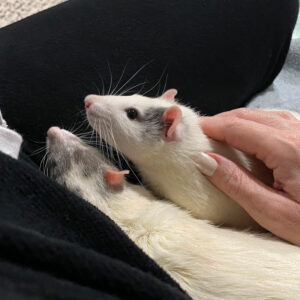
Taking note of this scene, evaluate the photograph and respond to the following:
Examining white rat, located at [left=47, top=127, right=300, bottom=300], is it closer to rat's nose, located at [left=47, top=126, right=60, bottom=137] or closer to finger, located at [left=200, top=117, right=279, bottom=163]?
rat's nose, located at [left=47, top=126, right=60, bottom=137]

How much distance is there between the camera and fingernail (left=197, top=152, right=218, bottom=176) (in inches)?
31.1

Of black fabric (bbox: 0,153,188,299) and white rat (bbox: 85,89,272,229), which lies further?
white rat (bbox: 85,89,272,229)

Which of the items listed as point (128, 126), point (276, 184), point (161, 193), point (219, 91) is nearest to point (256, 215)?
point (276, 184)

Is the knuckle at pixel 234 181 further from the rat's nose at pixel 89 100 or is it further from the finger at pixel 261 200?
the rat's nose at pixel 89 100

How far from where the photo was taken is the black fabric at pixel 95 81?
1.37ft

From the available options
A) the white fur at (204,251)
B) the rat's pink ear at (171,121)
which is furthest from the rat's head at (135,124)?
the white fur at (204,251)

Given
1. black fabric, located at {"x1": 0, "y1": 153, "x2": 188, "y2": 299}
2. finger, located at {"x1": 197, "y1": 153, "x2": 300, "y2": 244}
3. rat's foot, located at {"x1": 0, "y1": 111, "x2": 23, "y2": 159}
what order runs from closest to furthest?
black fabric, located at {"x1": 0, "y1": 153, "x2": 188, "y2": 299}
rat's foot, located at {"x1": 0, "y1": 111, "x2": 23, "y2": 159}
finger, located at {"x1": 197, "y1": 153, "x2": 300, "y2": 244}

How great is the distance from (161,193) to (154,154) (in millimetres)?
100

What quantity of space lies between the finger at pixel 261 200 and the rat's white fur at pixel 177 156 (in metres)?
0.05

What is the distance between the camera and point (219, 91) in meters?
1.08

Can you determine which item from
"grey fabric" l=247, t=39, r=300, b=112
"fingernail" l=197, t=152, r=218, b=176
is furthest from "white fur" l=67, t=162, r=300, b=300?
"grey fabric" l=247, t=39, r=300, b=112

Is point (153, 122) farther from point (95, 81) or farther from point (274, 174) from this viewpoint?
point (274, 174)

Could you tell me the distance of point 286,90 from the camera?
1.32 metres

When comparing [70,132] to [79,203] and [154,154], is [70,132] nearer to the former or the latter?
[154,154]
